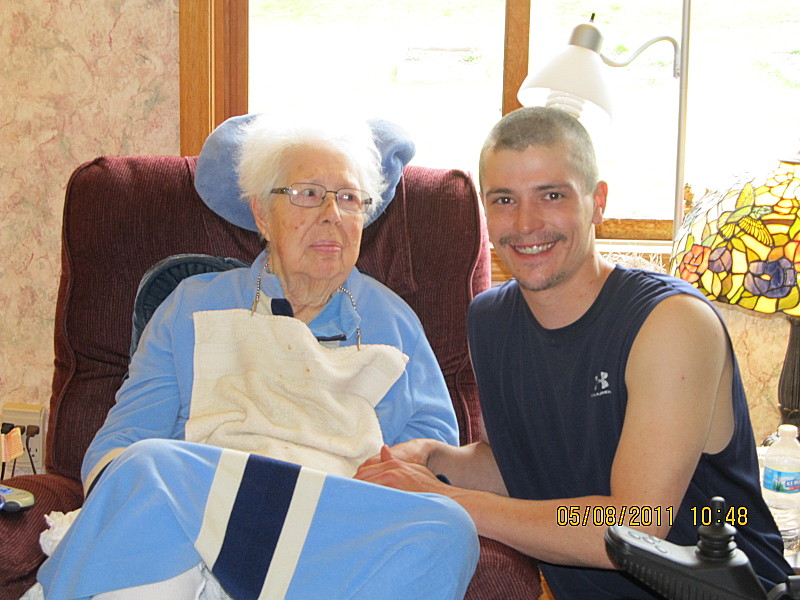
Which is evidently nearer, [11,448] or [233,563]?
[233,563]

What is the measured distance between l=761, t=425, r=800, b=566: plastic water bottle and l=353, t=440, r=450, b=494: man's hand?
0.71 m

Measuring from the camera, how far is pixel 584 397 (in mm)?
1403

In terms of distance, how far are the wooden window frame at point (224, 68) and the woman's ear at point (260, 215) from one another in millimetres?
682

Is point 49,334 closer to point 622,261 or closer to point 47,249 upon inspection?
point 47,249

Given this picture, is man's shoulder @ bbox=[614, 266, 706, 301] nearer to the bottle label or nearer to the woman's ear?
the bottle label

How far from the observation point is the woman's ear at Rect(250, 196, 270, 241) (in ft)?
5.92

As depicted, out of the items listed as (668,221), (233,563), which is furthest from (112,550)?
(668,221)

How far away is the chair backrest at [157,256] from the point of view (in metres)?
1.86

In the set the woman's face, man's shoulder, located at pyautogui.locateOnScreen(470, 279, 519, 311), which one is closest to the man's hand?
man's shoulder, located at pyautogui.locateOnScreen(470, 279, 519, 311)

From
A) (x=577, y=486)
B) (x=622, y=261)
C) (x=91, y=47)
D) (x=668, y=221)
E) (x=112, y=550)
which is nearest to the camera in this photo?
(x=112, y=550)

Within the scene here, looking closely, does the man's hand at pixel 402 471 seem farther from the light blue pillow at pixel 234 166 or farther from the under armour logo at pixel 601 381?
the light blue pillow at pixel 234 166

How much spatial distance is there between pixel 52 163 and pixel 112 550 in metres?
1.57

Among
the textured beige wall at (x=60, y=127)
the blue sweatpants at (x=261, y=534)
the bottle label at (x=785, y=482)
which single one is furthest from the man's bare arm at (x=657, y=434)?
the textured beige wall at (x=60, y=127)

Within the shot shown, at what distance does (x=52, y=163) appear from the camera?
2.46 meters
